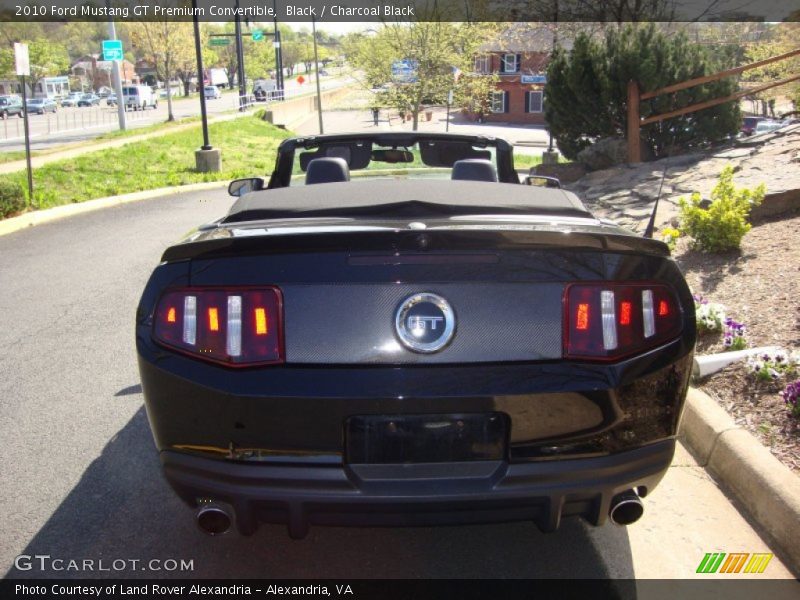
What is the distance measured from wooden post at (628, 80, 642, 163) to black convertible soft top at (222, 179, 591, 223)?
10.3m

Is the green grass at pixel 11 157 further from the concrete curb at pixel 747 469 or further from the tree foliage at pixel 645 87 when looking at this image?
the concrete curb at pixel 747 469

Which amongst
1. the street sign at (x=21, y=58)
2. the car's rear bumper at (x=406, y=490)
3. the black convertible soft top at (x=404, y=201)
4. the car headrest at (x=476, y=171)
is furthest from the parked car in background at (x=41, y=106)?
the car's rear bumper at (x=406, y=490)

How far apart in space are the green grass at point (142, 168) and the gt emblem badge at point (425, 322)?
38.6ft

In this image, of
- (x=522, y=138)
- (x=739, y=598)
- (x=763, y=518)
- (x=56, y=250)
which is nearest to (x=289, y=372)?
(x=739, y=598)

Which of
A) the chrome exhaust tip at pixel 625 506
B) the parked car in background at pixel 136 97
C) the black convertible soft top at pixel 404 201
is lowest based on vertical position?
the chrome exhaust tip at pixel 625 506

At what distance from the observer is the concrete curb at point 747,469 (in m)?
3.11

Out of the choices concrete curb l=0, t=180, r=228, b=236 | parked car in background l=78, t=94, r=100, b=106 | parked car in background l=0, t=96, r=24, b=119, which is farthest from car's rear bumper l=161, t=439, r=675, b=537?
parked car in background l=78, t=94, r=100, b=106

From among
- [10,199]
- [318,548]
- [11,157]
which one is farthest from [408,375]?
[11,157]

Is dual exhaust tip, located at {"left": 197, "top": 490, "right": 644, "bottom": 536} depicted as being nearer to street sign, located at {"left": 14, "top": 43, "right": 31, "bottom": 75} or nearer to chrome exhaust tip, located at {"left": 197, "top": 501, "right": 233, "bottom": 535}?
chrome exhaust tip, located at {"left": 197, "top": 501, "right": 233, "bottom": 535}

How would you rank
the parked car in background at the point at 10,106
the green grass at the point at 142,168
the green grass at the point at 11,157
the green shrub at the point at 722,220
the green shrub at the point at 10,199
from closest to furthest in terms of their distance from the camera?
the green shrub at the point at 722,220 < the green shrub at the point at 10,199 < the green grass at the point at 142,168 < the green grass at the point at 11,157 < the parked car in background at the point at 10,106

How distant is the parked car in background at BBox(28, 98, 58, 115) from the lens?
56875mm

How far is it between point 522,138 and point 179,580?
50337 mm

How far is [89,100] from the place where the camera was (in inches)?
2977

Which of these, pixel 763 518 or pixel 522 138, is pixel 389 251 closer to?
pixel 763 518
